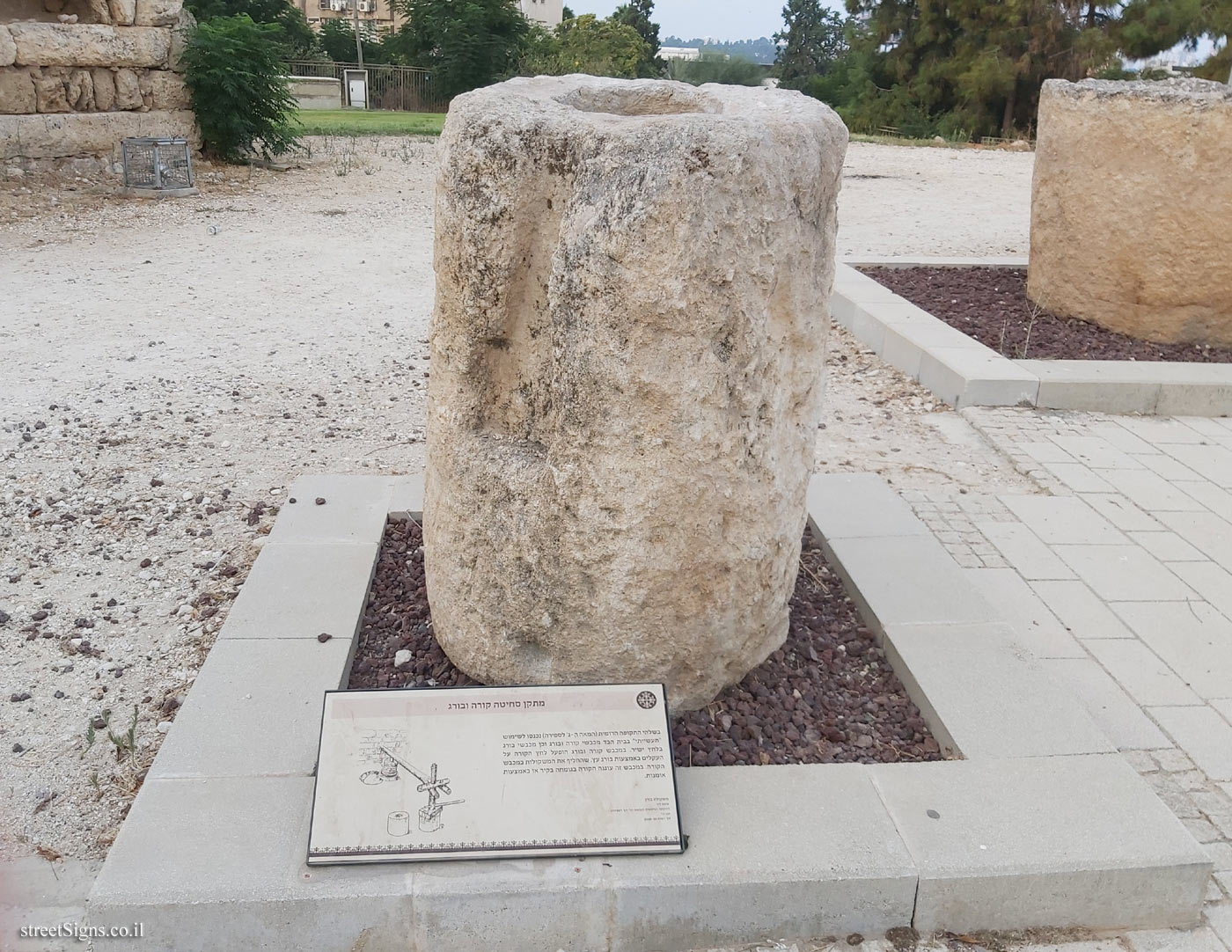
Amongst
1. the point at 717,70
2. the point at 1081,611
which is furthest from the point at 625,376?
the point at 717,70

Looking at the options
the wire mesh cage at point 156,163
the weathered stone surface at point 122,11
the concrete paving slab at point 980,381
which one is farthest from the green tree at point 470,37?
the concrete paving slab at point 980,381

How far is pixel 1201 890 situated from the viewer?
7.91 feet

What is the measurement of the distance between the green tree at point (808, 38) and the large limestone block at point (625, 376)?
172ft

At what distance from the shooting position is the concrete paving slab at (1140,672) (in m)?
3.30

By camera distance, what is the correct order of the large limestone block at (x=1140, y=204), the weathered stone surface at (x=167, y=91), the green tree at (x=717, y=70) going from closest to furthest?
the large limestone block at (x=1140, y=204) < the weathered stone surface at (x=167, y=91) < the green tree at (x=717, y=70)

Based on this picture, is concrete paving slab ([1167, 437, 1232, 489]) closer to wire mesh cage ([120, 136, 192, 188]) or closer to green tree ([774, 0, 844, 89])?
wire mesh cage ([120, 136, 192, 188])

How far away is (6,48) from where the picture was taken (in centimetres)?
1030

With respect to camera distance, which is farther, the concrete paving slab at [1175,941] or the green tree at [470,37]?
the green tree at [470,37]

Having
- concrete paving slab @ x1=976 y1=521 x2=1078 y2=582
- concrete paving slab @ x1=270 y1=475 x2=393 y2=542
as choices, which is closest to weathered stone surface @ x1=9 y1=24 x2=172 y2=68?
concrete paving slab @ x1=270 y1=475 x2=393 y2=542

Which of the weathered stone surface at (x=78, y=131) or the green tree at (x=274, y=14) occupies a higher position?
the green tree at (x=274, y=14)

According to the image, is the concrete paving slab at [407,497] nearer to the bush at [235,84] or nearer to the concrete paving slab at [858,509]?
the concrete paving slab at [858,509]

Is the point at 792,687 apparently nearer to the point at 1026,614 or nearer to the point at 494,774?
the point at 494,774

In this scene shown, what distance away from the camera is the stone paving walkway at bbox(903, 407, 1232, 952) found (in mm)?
2988

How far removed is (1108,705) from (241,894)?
2524 mm
